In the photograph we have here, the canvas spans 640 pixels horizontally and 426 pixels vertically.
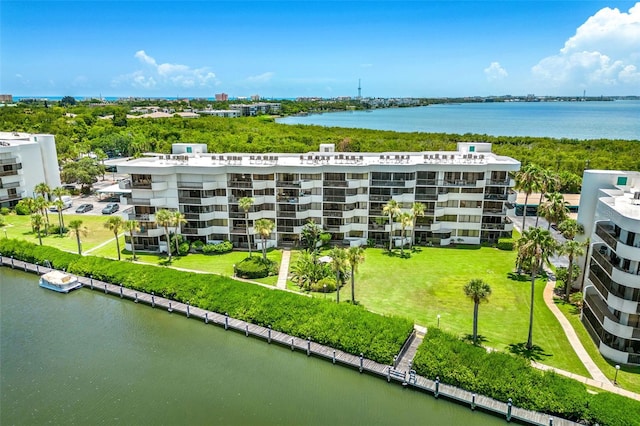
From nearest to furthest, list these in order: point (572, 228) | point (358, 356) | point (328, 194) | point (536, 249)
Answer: point (536, 249) < point (358, 356) < point (572, 228) < point (328, 194)

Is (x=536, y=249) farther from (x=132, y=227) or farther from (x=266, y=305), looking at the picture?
(x=132, y=227)

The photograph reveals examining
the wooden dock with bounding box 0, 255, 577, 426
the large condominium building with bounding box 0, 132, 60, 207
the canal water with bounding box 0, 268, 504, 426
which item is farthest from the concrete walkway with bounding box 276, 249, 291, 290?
the large condominium building with bounding box 0, 132, 60, 207

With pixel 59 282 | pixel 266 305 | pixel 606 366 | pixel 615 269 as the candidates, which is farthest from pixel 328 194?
pixel 606 366

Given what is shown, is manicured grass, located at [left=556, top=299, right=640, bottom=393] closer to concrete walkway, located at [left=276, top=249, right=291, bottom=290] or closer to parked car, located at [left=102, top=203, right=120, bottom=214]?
concrete walkway, located at [left=276, top=249, right=291, bottom=290]

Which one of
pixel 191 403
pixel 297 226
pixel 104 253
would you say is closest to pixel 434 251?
pixel 297 226

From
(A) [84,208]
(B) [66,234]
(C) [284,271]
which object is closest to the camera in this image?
(C) [284,271]

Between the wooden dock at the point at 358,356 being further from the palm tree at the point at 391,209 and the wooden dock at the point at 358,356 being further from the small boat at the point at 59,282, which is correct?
the palm tree at the point at 391,209
